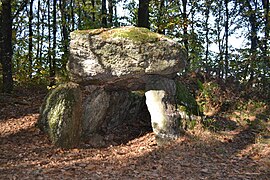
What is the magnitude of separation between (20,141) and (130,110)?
276cm

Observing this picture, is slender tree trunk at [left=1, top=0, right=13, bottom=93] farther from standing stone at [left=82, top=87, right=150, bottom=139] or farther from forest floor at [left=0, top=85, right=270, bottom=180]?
standing stone at [left=82, top=87, right=150, bottom=139]

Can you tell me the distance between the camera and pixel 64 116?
225 inches

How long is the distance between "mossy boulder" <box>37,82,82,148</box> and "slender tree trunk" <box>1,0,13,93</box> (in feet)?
10.6

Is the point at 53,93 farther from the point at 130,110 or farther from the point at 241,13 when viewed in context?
the point at 241,13

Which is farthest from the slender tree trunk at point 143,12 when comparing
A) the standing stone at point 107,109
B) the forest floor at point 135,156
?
the forest floor at point 135,156

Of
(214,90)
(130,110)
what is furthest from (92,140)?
(214,90)

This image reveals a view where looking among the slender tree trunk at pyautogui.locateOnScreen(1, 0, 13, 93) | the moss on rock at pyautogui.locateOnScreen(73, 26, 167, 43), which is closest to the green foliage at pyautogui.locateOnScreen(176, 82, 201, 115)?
the moss on rock at pyautogui.locateOnScreen(73, 26, 167, 43)

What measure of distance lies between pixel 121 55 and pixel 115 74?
1.43ft

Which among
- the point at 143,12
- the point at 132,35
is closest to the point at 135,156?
the point at 132,35

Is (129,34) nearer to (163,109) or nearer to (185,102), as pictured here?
(163,109)

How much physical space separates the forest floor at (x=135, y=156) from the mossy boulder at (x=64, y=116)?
0.20 m

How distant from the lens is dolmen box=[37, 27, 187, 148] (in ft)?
19.0

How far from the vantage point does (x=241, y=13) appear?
14523 millimetres

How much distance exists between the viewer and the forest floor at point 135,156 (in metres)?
4.31
